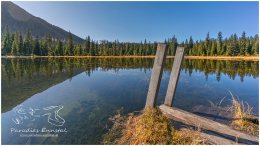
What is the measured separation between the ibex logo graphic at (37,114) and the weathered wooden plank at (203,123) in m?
3.53

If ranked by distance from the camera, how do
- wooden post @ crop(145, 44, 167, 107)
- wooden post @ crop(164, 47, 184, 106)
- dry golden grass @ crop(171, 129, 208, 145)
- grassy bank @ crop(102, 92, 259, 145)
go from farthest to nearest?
wooden post @ crop(164, 47, 184, 106) → wooden post @ crop(145, 44, 167, 107) → grassy bank @ crop(102, 92, 259, 145) → dry golden grass @ crop(171, 129, 208, 145)

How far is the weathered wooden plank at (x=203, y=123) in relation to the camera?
4750 millimetres

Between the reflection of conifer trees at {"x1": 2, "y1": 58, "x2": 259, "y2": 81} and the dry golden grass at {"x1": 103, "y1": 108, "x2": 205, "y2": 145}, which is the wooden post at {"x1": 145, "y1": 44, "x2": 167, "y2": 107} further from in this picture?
the reflection of conifer trees at {"x1": 2, "y1": 58, "x2": 259, "y2": 81}

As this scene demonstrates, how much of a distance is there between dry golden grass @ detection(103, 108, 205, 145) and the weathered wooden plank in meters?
0.26

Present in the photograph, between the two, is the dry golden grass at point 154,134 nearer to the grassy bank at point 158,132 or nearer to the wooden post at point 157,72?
the grassy bank at point 158,132

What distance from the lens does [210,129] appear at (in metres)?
5.28

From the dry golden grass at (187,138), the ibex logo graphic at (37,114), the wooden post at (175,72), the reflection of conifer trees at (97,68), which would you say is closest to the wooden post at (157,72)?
the wooden post at (175,72)

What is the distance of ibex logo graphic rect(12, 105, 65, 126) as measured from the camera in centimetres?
781

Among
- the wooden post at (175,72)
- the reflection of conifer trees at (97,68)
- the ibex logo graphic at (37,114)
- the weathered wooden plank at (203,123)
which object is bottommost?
the ibex logo graphic at (37,114)

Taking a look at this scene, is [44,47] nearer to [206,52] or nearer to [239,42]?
[206,52]

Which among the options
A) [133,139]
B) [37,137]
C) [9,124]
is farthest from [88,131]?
[9,124]

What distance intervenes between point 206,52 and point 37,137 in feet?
301

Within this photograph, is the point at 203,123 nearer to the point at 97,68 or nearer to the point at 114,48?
the point at 97,68

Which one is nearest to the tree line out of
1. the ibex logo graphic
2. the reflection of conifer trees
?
the reflection of conifer trees
